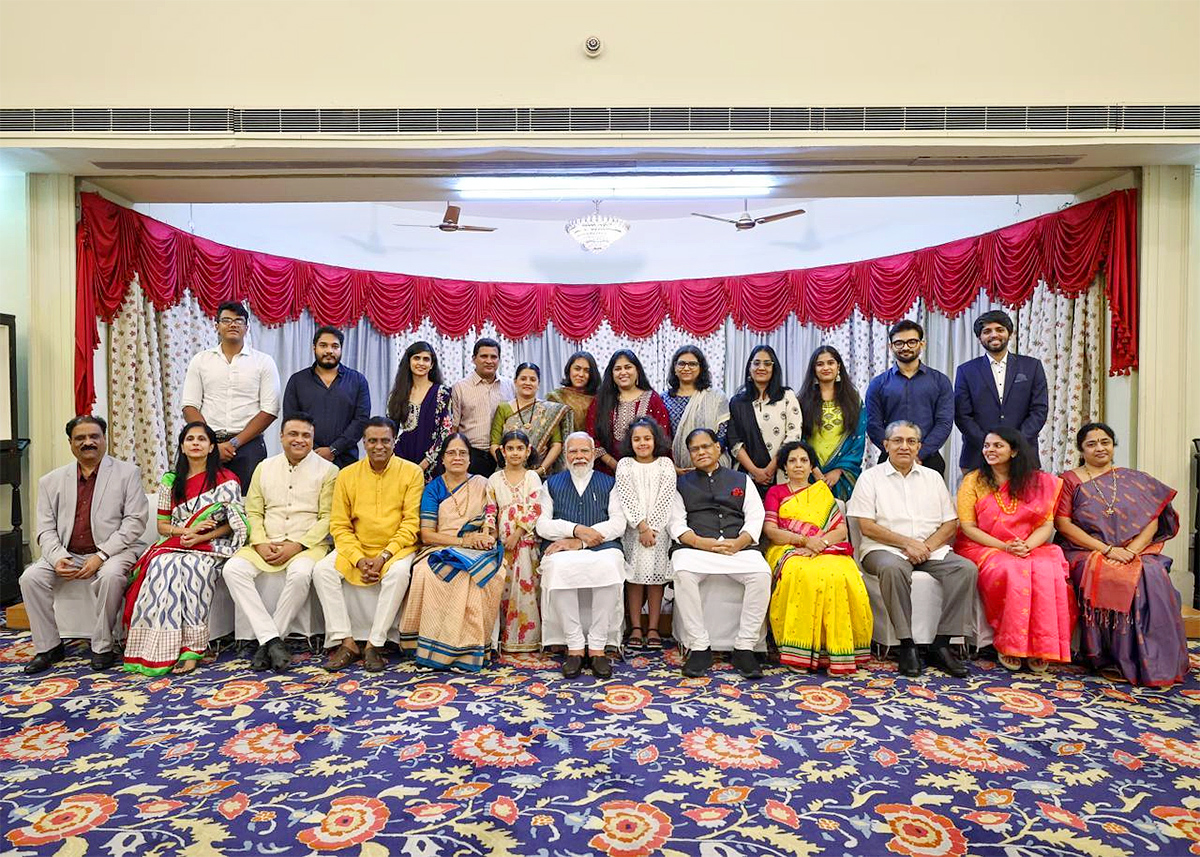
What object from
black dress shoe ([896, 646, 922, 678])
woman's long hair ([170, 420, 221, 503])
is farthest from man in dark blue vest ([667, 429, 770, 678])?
woman's long hair ([170, 420, 221, 503])

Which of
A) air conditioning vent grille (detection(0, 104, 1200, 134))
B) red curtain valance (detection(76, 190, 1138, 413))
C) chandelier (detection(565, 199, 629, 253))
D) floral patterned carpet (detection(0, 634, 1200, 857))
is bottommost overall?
floral patterned carpet (detection(0, 634, 1200, 857))

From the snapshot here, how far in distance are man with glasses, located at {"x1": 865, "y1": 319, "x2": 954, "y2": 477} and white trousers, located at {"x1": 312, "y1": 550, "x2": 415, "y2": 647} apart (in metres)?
2.68

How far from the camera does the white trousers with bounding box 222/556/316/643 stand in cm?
363

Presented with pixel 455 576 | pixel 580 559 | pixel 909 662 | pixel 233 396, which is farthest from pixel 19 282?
pixel 909 662

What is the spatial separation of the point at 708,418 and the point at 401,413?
1742mm

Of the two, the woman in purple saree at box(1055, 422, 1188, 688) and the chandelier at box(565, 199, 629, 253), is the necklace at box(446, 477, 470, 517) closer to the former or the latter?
the woman in purple saree at box(1055, 422, 1188, 688)

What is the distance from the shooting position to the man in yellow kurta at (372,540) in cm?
361

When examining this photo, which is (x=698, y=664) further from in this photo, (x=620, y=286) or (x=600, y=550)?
(x=620, y=286)

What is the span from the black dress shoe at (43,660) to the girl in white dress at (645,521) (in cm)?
273

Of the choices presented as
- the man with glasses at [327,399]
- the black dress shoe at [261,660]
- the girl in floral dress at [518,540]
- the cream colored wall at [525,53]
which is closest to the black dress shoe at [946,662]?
the girl in floral dress at [518,540]

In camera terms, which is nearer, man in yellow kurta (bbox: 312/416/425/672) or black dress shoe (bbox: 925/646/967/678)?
black dress shoe (bbox: 925/646/967/678)

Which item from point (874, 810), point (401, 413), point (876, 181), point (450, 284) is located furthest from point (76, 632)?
point (450, 284)

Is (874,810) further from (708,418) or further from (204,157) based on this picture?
(204,157)

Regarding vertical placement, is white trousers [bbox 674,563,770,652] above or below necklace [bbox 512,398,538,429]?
below
